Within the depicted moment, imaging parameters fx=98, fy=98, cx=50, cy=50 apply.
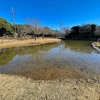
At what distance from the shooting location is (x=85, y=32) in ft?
178

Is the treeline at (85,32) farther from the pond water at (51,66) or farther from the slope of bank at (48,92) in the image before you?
the slope of bank at (48,92)

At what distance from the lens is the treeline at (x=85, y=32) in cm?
4959

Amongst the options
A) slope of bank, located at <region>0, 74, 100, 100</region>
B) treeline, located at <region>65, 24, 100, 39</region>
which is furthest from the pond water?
treeline, located at <region>65, 24, 100, 39</region>

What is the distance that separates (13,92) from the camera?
137 inches

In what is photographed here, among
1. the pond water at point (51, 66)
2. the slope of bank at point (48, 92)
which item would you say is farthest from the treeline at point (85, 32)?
the slope of bank at point (48, 92)

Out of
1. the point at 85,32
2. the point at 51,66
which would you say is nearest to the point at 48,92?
the point at 51,66

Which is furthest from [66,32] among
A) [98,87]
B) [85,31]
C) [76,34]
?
[98,87]

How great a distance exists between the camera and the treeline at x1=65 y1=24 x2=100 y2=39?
49.6 metres

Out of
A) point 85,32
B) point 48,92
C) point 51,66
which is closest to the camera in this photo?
point 48,92

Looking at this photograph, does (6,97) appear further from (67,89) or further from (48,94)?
(67,89)

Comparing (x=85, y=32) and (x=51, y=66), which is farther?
(x=85, y=32)

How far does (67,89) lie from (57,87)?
0.41m

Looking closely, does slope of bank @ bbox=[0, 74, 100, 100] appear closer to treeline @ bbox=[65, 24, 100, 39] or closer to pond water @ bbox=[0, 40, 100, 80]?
pond water @ bbox=[0, 40, 100, 80]

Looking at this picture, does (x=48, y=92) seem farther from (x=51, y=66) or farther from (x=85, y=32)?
(x=85, y=32)
